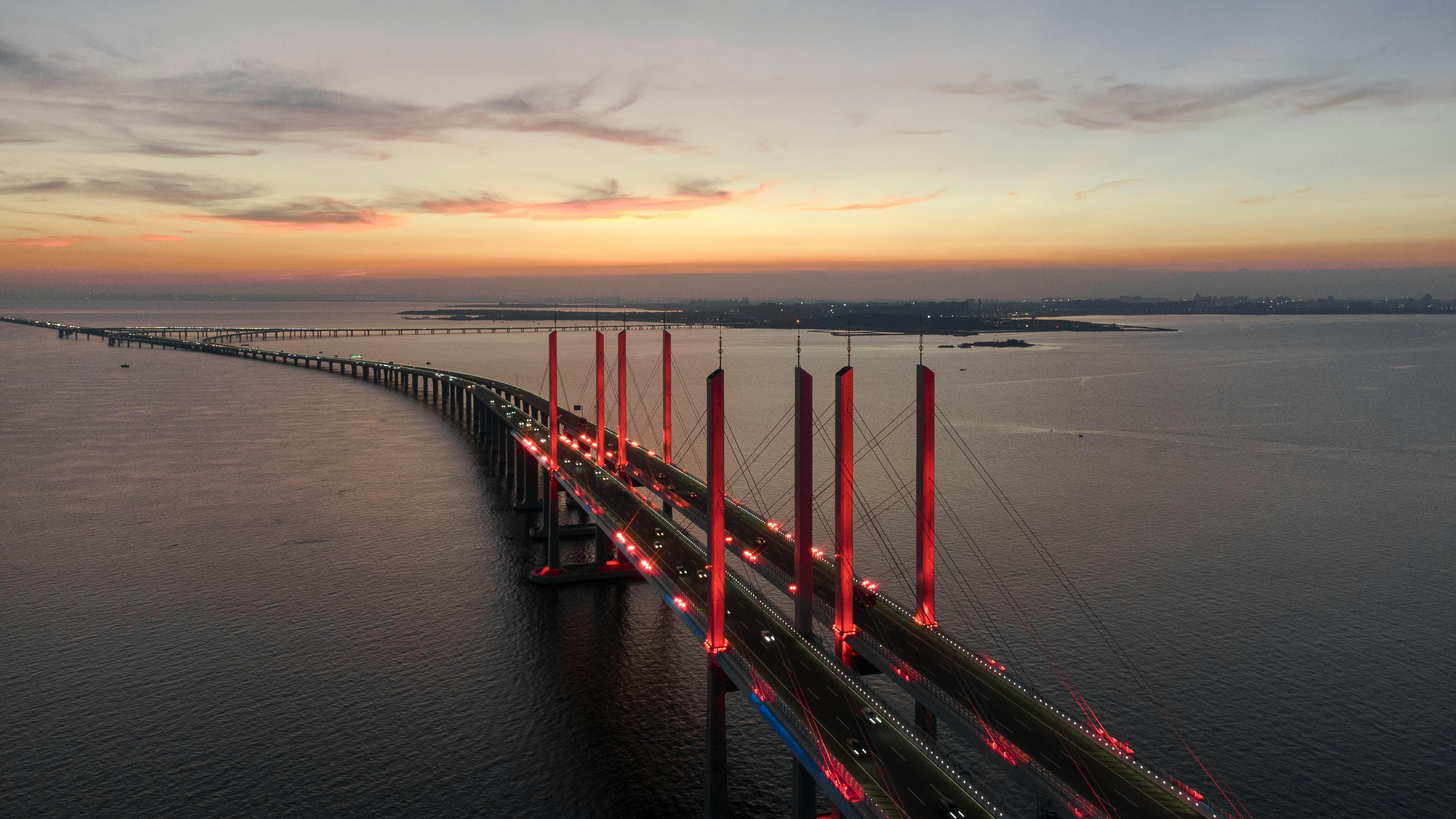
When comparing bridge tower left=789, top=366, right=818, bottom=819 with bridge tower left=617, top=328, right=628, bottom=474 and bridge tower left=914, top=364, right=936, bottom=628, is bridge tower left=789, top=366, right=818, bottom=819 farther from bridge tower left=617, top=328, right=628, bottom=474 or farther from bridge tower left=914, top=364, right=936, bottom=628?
bridge tower left=617, top=328, right=628, bottom=474

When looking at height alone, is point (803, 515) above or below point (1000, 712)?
above

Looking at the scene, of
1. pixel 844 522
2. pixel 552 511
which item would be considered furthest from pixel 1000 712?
pixel 552 511

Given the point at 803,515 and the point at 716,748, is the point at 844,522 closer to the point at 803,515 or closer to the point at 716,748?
the point at 803,515

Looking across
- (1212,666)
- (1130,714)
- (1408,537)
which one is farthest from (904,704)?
(1408,537)

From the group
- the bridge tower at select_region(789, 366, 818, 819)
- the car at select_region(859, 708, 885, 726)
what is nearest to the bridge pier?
the bridge tower at select_region(789, 366, 818, 819)

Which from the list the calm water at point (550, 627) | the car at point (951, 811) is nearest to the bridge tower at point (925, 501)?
the calm water at point (550, 627)
